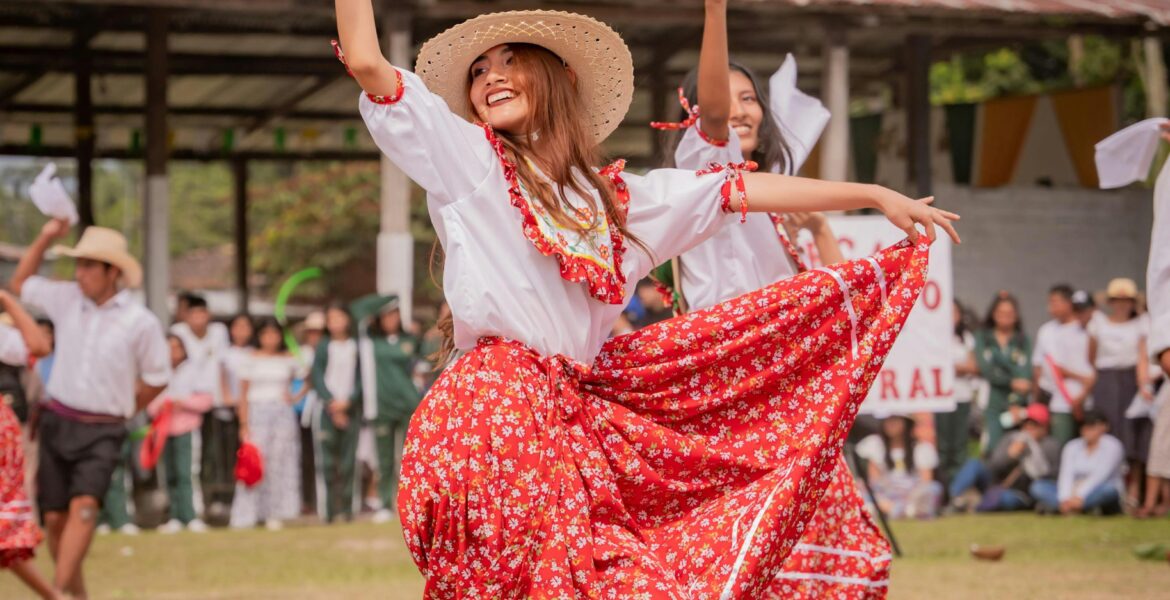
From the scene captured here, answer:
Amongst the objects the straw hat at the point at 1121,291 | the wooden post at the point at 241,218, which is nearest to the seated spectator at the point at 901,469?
the straw hat at the point at 1121,291

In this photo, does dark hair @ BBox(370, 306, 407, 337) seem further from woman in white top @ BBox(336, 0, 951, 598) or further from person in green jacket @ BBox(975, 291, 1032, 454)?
woman in white top @ BBox(336, 0, 951, 598)

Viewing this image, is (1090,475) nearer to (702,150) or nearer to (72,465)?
(72,465)

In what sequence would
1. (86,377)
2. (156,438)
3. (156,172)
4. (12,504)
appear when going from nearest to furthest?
(12,504) → (86,377) → (156,438) → (156,172)

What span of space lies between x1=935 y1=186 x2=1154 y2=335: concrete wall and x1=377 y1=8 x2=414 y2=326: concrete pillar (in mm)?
7360

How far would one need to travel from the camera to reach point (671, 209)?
432cm

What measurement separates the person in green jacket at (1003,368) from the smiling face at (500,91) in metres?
10.0

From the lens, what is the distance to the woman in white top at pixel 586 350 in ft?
12.5

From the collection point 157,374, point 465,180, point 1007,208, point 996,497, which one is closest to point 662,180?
point 465,180

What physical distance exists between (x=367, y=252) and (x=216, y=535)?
1065 inches

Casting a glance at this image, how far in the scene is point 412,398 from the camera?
13.0 metres

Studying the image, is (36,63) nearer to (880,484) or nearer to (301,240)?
(880,484)

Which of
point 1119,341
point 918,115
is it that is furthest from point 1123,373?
point 918,115

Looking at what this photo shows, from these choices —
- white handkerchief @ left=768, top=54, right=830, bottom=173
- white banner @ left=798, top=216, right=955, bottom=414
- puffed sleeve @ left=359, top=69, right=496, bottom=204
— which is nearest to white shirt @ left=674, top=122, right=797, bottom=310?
white handkerchief @ left=768, top=54, right=830, bottom=173

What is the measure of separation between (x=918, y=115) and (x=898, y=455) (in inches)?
241
